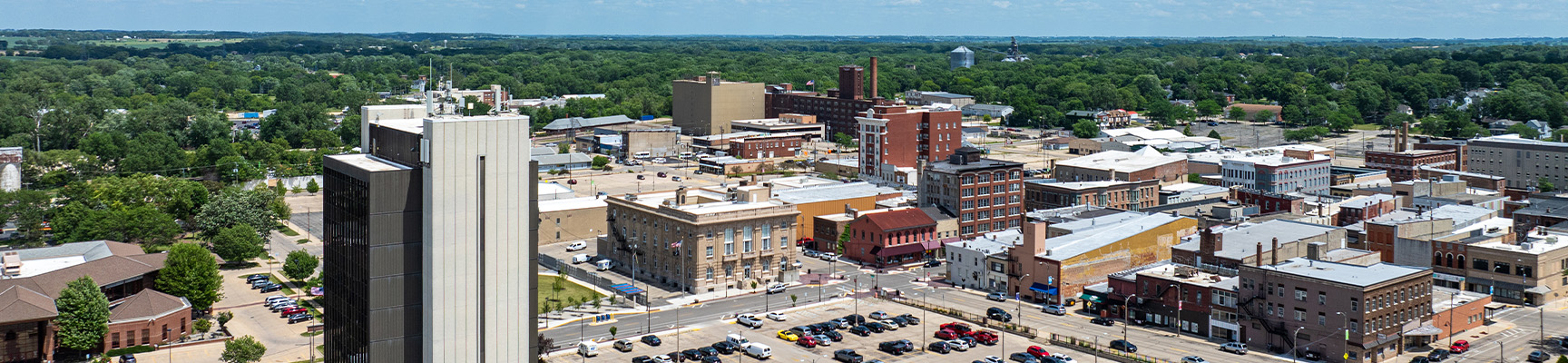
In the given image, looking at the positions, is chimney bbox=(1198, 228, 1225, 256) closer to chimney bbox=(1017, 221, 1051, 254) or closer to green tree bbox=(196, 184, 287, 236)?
chimney bbox=(1017, 221, 1051, 254)

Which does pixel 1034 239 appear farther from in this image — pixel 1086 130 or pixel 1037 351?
pixel 1086 130

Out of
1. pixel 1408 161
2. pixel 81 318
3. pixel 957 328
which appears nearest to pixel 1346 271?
pixel 957 328

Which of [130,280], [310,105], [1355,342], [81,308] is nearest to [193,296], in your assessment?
[130,280]

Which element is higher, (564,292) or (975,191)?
(975,191)

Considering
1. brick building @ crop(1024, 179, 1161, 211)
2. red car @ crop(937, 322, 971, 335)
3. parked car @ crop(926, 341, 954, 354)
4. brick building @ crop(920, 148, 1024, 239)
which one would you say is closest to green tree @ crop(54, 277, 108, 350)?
parked car @ crop(926, 341, 954, 354)

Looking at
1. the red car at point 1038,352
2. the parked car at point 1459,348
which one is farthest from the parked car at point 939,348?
the parked car at point 1459,348

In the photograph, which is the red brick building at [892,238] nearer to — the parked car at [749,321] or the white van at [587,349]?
the parked car at [749,321]

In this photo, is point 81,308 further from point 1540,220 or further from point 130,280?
point 1540,220
